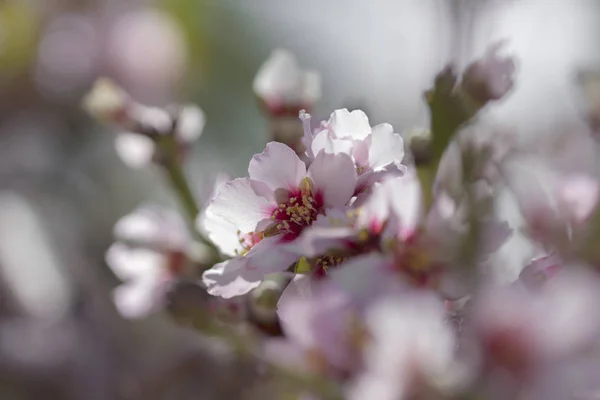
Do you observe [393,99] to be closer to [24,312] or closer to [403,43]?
[403,43]

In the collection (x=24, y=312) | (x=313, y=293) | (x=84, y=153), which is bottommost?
(x=24, y=312)

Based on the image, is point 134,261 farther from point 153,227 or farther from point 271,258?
point 271,258

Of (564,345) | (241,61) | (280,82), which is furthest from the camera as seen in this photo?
(241,61)

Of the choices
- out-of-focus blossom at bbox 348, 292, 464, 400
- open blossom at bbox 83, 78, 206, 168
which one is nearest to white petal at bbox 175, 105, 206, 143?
open blossom at bbox 83, 78, 206, 168

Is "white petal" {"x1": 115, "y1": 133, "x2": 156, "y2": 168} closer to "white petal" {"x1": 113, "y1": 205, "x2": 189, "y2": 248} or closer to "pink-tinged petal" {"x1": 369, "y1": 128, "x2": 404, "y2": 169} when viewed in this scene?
"white petal" {"x1": 113, "y1": 205, "x2": 189, "y2": 248}

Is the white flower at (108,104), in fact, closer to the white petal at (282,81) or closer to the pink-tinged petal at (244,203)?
the white petal at (282,81)

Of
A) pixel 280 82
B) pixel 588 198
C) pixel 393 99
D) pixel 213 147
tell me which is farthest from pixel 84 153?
pixel 588 198
